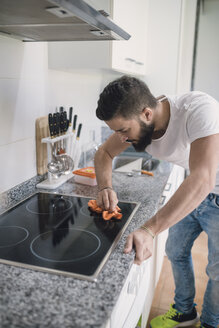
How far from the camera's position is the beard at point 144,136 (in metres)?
1.20

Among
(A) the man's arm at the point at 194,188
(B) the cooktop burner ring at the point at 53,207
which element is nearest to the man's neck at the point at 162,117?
(A) the man's arm at the point at 194,188

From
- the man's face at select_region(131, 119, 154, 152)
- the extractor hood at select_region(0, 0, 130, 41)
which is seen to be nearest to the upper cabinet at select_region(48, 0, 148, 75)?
the extractor hood at select_region(0, 0, 130, 41)

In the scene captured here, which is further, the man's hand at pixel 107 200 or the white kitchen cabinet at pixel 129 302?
the man's hand at pixel 107 200

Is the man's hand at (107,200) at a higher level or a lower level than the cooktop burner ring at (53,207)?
higher

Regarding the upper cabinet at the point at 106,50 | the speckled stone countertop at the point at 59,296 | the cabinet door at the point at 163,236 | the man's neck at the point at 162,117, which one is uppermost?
the upper cabinet at the point at 106,50

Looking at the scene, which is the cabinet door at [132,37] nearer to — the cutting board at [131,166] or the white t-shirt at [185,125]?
the white t-shirt at [185,125]

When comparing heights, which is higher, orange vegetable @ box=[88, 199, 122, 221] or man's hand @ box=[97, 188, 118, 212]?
man's hand @ box=[97, 188, 118, 212]

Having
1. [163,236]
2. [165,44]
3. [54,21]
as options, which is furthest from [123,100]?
[165,44]

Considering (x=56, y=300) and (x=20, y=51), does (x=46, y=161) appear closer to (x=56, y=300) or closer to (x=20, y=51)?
(x=20, y=51)

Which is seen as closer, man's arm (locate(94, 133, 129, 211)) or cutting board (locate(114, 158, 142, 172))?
man's arm (locate(94, 133, 129, 211))

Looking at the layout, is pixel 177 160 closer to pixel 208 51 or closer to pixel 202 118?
pixel 202 118

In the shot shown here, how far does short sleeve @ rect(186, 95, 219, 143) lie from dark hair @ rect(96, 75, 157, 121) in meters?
0.19

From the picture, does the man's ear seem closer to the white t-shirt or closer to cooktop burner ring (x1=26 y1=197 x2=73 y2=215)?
the white t-shirt

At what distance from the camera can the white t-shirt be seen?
1.10 m
